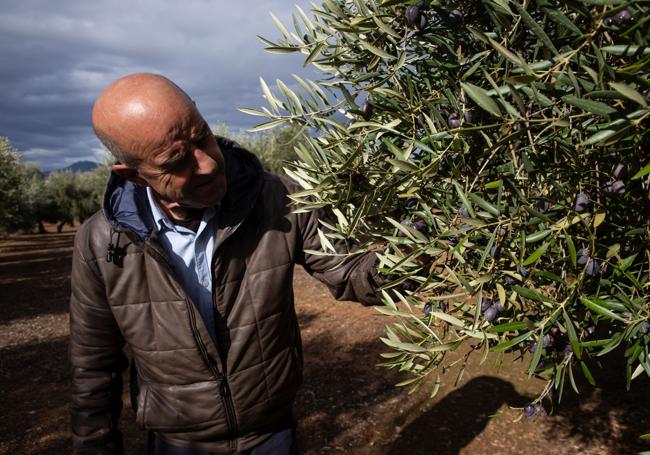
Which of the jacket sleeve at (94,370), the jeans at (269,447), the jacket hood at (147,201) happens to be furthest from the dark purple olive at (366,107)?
the jeans at (269,447)

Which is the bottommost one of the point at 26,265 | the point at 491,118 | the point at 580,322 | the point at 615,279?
the point at 26,265

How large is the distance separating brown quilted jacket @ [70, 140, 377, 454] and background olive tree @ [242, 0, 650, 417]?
2.66ft

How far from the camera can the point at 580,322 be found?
146cm

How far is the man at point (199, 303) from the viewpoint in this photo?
2.38 meters

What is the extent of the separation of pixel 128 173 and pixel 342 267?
1.12 meters

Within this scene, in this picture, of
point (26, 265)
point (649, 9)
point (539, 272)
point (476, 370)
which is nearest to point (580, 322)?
point (539, 272)

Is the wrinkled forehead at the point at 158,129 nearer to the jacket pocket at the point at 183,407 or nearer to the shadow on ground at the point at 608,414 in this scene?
the jacket pocket at the point at 183,407

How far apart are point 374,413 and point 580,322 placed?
5.41 meters

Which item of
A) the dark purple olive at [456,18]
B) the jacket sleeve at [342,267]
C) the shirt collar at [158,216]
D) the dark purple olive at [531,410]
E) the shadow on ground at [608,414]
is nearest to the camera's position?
the dark purple olive at [456,18]

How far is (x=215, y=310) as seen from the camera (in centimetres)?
246

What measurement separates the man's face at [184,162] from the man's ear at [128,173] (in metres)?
0.12

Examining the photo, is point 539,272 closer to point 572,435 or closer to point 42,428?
point 572,435

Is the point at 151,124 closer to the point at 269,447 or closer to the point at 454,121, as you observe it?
the point at 454,121

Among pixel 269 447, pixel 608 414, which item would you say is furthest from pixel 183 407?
pixel 608 414
